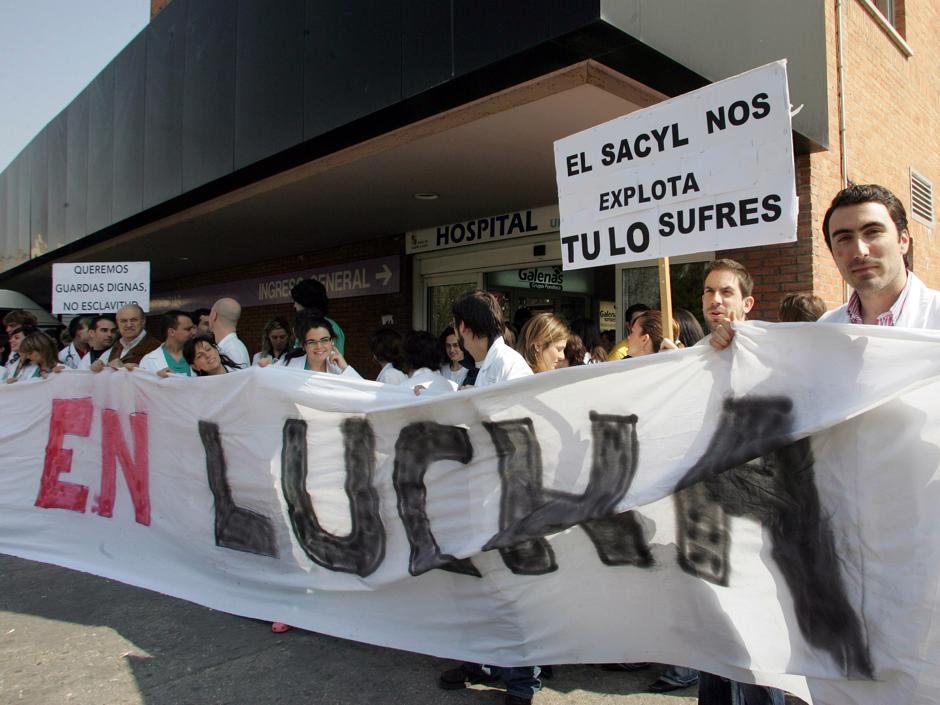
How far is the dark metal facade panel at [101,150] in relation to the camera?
10062mm

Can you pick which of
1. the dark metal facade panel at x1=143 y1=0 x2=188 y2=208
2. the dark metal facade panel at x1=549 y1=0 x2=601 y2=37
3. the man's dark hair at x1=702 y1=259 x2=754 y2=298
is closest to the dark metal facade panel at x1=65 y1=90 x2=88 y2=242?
the dark metal facade panel at x1=143 y1=0 x2=188 y2=208

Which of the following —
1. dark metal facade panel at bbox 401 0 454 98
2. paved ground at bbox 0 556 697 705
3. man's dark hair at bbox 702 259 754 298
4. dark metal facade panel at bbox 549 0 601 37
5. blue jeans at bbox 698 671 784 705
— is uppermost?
dark metal facade panel at bbox 401 0 454 98

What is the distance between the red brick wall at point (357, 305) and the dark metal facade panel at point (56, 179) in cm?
339

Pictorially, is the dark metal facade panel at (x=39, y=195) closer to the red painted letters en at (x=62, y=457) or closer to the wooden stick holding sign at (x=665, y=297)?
the red painted letters en at (x=62, y=457)

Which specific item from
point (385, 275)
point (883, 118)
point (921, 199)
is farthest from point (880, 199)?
point (385, 275)

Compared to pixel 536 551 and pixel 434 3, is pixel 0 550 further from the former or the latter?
pixel 434 3

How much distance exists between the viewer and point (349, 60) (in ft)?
19.0

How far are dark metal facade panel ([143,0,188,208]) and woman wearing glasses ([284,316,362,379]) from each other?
15.6 feet

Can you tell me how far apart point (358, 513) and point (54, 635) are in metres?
2.08

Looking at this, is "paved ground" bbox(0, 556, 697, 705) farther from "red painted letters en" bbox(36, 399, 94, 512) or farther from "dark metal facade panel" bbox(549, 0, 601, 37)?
"dark metal facade panel" bbox(549, 0, 601, 37)

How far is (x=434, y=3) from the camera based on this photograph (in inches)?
197

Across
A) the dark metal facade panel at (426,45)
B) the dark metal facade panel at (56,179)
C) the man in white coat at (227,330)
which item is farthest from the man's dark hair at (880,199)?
the dark metal facade panel at (56,179)

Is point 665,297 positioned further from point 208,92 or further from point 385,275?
point 385,275

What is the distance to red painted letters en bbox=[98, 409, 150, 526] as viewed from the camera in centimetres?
439
